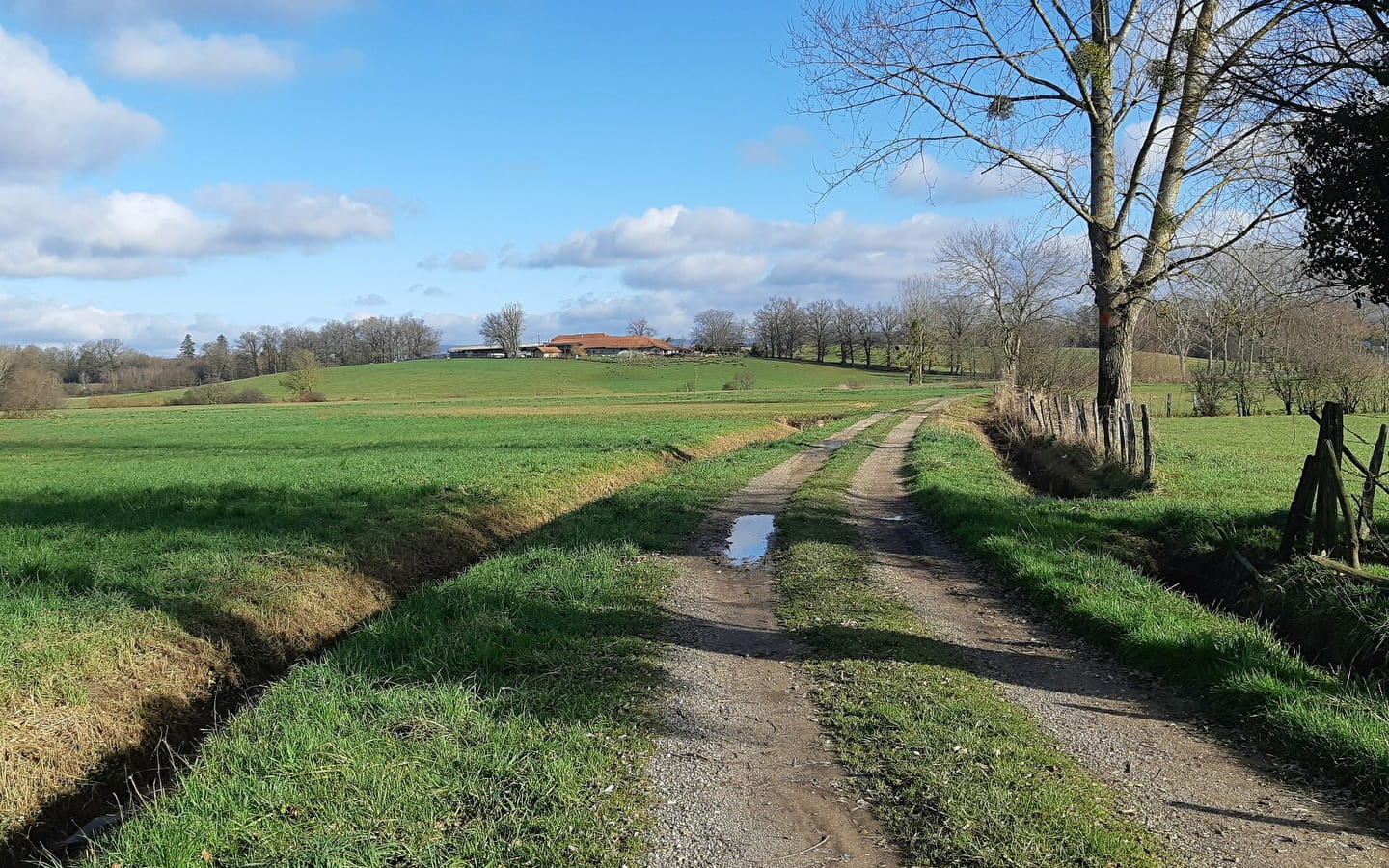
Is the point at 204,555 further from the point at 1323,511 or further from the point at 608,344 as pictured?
the point at 608,344

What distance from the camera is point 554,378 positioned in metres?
111

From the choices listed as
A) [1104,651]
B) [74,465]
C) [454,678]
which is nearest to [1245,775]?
[1104,651]

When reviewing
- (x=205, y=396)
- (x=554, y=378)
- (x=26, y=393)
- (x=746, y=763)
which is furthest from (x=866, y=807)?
(x=554, y=378)

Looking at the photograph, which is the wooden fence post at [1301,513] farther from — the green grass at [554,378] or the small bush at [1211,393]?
the green grass at [554,378]

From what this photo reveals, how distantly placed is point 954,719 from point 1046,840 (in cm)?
144

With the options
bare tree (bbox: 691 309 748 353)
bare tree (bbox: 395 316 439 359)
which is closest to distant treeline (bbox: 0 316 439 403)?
bare tree (bbox: 395 316 439 359)

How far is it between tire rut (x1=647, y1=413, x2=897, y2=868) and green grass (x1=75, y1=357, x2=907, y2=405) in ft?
287

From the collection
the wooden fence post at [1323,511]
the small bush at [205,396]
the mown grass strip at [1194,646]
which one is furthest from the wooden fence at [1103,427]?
the small bush at [205,396]

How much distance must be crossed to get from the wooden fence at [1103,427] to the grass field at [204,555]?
10.9m

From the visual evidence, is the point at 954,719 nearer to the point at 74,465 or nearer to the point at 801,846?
the point at 801,846

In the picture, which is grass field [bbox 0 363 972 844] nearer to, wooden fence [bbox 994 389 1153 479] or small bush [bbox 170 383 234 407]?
wooden fence [bbox 994 389 1153 479]

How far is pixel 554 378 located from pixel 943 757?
10824 centimetres

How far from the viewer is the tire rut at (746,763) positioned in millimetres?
4008

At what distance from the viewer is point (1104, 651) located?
23.0 ft
